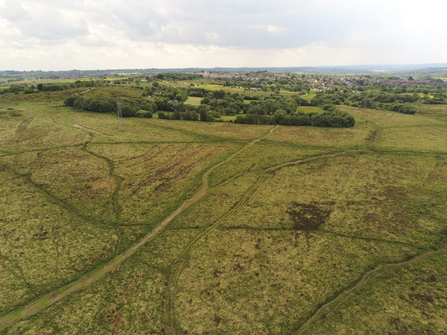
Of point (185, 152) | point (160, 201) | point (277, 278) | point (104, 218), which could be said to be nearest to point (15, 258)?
point (104, 218)

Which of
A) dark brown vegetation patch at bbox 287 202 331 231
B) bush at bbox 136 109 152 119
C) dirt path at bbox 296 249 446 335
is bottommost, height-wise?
dirt path at bbox 296 249 446 335

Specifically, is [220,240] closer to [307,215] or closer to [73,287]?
[307,215]

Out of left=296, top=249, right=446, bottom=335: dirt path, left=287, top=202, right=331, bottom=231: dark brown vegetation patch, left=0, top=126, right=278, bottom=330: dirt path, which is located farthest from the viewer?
left=287, top=202, right=331, bottom=231: dark brown vegetation patch

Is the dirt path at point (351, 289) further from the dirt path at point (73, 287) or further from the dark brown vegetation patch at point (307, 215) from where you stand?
the dirt path at point (73, 287)

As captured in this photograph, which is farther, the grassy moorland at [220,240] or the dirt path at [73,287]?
the grassy moorland at [220,240]

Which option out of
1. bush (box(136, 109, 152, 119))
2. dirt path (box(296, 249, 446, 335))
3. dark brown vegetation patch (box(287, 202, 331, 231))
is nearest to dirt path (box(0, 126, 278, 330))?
dark brown vegetation patch (box(287, 202, 331, 231))

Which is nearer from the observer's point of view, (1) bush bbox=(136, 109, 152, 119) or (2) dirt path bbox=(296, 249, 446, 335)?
(2) dirt path bbox=(296, 249, 446, 335)

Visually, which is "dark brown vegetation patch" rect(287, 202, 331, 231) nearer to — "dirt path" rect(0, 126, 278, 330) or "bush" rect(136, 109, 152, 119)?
"dirt path" rect(0, 126, 278, 330)

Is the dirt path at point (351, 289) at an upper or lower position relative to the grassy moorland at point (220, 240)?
lower

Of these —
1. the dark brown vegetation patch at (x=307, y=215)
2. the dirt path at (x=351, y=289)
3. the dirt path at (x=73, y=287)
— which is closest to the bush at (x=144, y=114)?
the dirt path at (x=73, y=287)

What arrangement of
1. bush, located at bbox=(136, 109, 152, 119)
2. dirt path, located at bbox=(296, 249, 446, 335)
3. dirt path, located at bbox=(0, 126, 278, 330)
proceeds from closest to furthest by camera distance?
1. dirt path, located at bbox=(296, 249, 446, 335)
2. dirt path, located at bbox=(0, 126, 278, 330)
3. bush, located at bbox=(136, 109, 152, 119)
